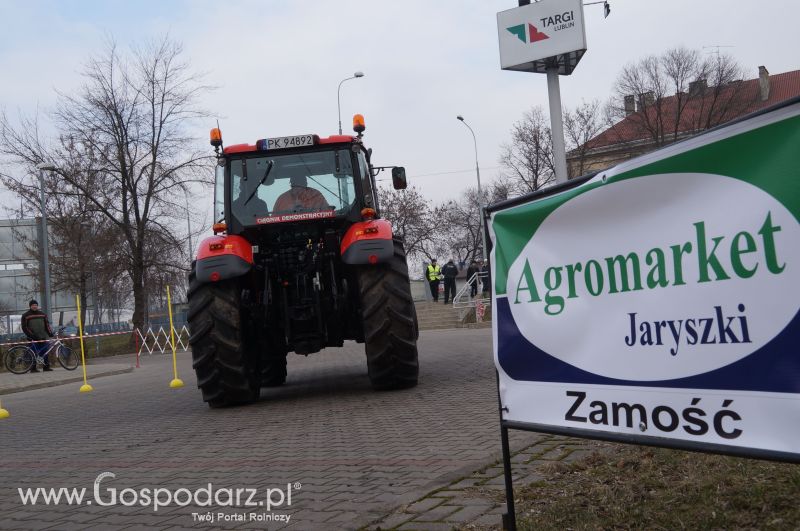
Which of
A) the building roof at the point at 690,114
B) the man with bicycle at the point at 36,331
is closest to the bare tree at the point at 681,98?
the building roof at the point at 690,114

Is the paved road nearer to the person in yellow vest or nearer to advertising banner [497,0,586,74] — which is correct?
advertising banner [497,0,586,74]

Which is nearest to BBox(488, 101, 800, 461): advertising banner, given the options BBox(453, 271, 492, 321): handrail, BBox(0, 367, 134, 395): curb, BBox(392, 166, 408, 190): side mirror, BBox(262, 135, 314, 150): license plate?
BBox(262, 135, 314, 150): license plate

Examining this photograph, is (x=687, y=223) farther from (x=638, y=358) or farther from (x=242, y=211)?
(x=242, y=211)

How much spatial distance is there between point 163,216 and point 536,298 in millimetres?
36602

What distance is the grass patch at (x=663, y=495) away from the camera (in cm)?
344

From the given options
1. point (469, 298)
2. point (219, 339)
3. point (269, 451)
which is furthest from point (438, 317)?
point (269, 451)

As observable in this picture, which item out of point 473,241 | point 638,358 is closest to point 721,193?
point 638,358

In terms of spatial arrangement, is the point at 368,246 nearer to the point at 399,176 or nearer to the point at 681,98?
the point at 399,176

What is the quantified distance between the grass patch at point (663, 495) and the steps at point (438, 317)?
24.7 m

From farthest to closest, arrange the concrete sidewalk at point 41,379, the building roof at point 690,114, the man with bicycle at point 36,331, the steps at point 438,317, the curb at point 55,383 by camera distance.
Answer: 1. the building roof at point 690,114
2. the steps at point 438,317
3. the man with bicycle at point 36,331
4. the concrete sidewalk at point 41,379
5. the curb at point 55,383

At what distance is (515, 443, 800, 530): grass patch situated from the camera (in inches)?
136

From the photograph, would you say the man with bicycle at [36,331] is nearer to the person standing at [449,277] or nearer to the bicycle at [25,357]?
the bicycle at [25,357]

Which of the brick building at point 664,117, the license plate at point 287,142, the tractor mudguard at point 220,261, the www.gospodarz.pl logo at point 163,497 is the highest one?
the brick building at point 664,117

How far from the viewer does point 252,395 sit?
31.9 ft
